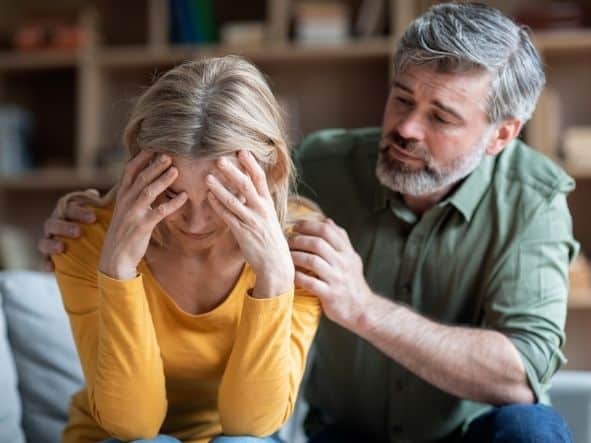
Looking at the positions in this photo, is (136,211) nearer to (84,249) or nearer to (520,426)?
(84,249)

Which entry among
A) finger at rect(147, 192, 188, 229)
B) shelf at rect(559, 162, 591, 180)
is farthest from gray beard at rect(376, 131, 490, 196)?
shelf at rect(559, 162, 591, 180)

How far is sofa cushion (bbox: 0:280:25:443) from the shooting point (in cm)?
173

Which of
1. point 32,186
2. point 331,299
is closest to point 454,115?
point 331,299

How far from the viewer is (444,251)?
171 cm

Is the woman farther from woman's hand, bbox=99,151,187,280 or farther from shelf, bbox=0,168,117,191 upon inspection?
shelf, bbox=0,168,117,191

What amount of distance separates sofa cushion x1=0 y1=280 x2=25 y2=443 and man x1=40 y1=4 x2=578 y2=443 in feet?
1.28

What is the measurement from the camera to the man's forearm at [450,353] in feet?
5.09

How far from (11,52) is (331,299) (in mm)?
2552

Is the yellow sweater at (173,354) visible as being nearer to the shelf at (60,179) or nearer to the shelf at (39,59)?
the shelf at (60,179)

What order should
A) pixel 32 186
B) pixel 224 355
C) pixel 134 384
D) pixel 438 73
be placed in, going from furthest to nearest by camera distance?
pixel 32 186 → pixel 438 73 → pixel 224 355 → pixel 134 384

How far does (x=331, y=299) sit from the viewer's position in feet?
4.86

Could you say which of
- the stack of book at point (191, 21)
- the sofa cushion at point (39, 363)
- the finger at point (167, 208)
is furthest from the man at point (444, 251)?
the stack of book at point (191, 21)

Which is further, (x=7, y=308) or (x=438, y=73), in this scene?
(x=7, y=308)

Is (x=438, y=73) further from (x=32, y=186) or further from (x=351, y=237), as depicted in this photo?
(x=32, y=186)
